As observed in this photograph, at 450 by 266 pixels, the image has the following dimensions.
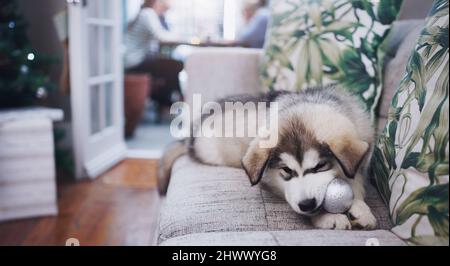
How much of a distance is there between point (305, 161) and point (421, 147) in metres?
0.18

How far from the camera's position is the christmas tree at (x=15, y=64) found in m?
1.61

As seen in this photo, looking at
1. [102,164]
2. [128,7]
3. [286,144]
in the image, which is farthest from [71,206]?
[128,7]

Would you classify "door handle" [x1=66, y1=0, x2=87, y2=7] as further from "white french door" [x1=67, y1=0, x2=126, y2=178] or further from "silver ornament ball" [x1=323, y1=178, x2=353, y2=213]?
"silver ornament ball" [x1=323, y1=178, x2=353, y2=213]

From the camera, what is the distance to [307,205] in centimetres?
63

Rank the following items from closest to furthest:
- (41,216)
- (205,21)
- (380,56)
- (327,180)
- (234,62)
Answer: (327,180)
(380,56)
(234,62)
(205,21)
(41,216)

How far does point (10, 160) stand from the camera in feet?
4.86

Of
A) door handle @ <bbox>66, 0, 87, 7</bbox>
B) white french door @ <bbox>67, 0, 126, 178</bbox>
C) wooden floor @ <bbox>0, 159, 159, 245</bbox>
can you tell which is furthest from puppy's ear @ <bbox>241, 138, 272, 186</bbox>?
white french door @ <bbox>67, 0, 126, 178</bbox>

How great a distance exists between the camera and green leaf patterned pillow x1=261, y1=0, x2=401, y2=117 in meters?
0.95

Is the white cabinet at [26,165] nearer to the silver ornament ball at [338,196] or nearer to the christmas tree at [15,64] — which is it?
the christmas tree at [15,64]

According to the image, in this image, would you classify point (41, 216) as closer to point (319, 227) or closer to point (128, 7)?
point (319, 227)

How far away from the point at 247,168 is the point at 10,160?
1.16 metres

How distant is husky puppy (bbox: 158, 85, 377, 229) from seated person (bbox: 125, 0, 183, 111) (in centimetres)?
251

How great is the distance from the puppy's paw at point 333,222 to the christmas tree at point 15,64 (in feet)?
4.54

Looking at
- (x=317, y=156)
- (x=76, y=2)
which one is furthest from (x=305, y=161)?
(x=76, y=2)
